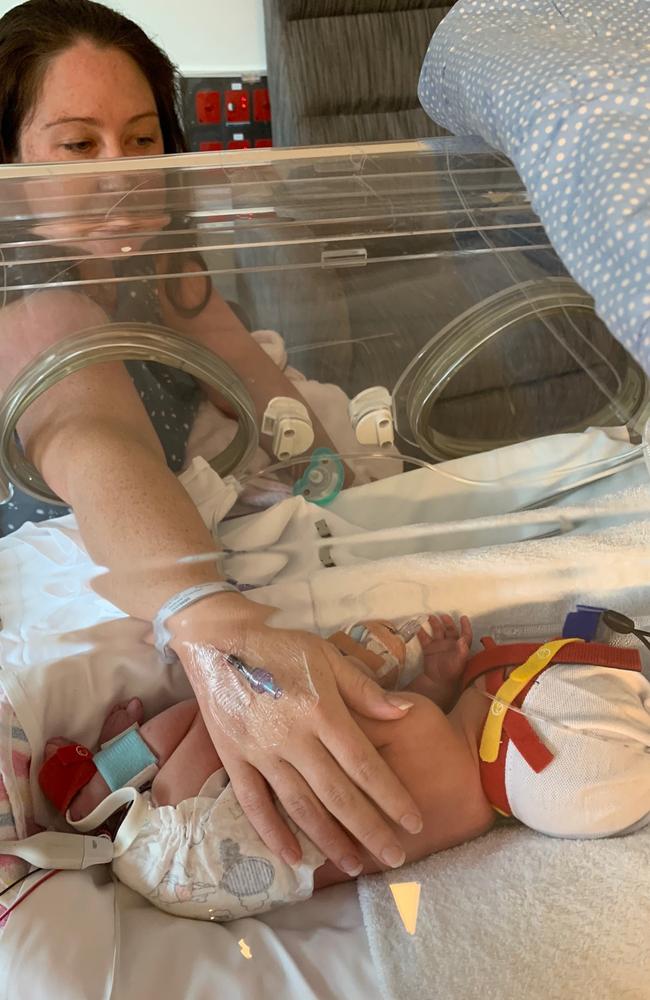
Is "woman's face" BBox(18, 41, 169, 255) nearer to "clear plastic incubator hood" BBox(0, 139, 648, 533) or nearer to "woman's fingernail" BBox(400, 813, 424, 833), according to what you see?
"clear plastic incubator hood" BBox(0, 139, 648, 533)

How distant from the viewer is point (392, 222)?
2.79 feet

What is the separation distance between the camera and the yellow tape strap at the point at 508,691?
775mm

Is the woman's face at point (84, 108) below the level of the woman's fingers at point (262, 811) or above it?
above

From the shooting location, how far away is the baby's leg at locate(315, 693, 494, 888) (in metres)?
0.71

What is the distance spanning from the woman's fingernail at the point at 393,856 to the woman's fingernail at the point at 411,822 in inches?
0.7

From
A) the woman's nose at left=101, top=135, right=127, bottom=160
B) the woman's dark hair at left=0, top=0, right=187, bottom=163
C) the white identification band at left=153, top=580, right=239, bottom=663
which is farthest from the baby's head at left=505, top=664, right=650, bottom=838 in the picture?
the woman's dark hair at left=0, top=0, right=187, bottom=163

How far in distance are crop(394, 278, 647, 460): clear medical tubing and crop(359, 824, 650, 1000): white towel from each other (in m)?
0.43

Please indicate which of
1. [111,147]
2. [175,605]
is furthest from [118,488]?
[111,147]

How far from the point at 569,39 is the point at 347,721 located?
58cm

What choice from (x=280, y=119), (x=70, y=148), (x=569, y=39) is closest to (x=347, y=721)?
(x=569, y=39)

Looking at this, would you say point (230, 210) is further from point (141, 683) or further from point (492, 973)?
point (492, 973)

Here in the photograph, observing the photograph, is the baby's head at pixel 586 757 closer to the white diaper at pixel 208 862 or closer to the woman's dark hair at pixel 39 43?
the white diaper at pixel 208 862

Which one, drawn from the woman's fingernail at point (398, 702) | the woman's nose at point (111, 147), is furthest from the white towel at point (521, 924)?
the woman's nose at point (111, 147)

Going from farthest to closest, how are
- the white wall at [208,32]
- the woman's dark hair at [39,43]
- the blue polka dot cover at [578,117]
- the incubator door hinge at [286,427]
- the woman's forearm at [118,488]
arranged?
1. the white wall at [208,32]
2. the woman's dark hair at [39,43]
3. the incubator door hinge at [286,427]
4. the woman's forearm at [118,488]
5. the blue polka dot cover at [578,117]
